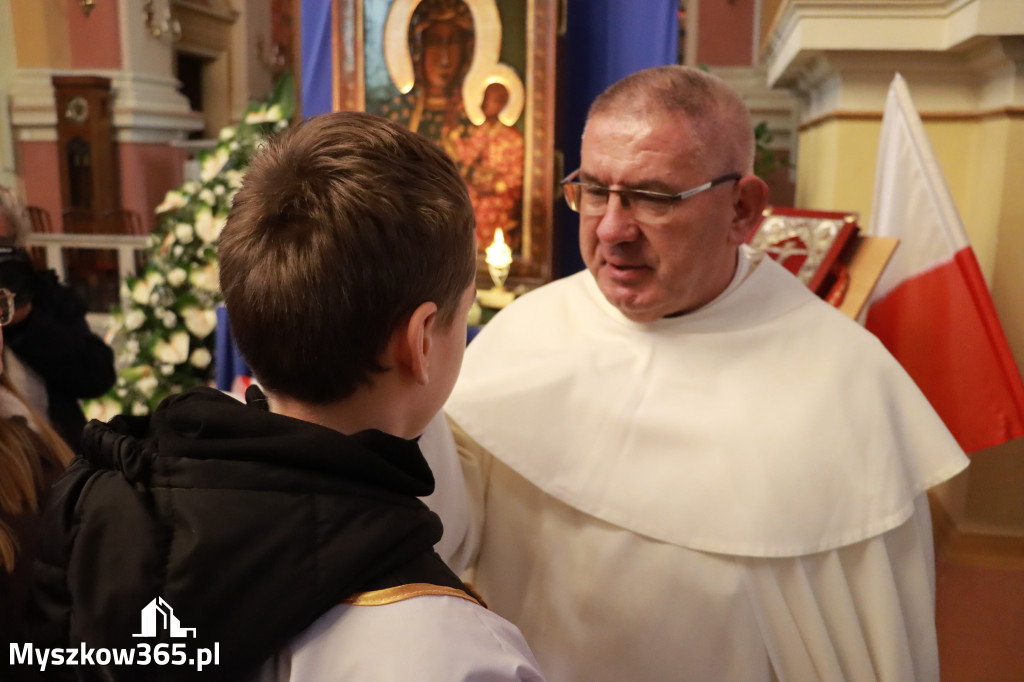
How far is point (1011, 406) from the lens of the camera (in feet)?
7.43

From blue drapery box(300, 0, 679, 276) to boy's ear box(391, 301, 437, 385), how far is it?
3.24 metres

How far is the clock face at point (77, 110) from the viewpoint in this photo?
782cm

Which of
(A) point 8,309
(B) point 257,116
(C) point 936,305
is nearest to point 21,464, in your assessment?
(A) point 8,309

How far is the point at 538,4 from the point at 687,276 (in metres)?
2.45

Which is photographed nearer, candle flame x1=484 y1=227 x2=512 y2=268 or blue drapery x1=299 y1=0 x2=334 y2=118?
candle flame x1=484 y1=227 x2=512 y2=268

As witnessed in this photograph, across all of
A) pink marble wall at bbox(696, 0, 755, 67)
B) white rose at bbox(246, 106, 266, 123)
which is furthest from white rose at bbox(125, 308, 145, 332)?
pink marble wall at bbox(696, 0, 755, 67)

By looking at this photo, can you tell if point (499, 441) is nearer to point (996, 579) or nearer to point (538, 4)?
point (996, 579)

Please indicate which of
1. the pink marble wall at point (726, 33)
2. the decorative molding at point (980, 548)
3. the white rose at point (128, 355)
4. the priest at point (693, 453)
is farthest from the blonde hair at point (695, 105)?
the pink marble wall at point (726, 33)

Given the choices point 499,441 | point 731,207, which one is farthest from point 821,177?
point 499,441

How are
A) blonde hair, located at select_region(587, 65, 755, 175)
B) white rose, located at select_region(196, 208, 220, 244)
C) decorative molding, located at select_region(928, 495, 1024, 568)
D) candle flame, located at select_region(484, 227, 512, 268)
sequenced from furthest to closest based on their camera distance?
white rose, located at select_region(196, 208, 220, 244)
candle flame, located at select_region(484, 227, 512, 268)
decorative molding, located at select_region(928, 495, 1024, 568)
blonde hair, located at select_region(587, 65, 755, 175)

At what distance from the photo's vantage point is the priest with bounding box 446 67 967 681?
157cm

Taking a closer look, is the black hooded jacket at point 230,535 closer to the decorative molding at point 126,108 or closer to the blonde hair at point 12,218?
the blonde hair at point 12,218

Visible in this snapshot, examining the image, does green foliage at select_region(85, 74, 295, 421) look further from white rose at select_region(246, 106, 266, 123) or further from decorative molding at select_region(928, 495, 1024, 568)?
decorative molding at select_region(928, 495, 1024, 568)

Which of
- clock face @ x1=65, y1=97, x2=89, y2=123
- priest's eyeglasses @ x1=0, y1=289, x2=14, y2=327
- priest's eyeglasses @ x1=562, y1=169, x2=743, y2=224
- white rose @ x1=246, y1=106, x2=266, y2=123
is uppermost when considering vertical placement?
clock face @ x1=65, y1=97, x2=89, y2=123
